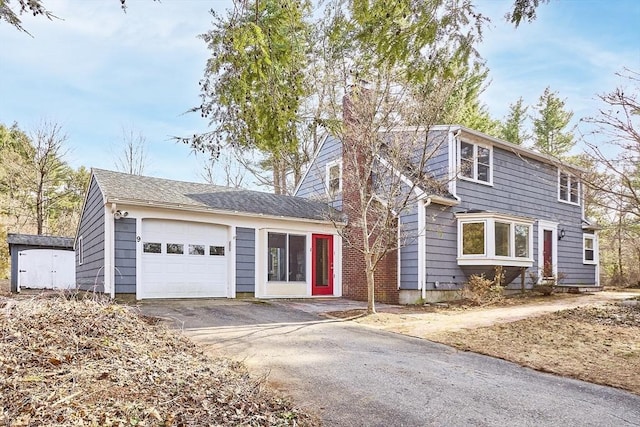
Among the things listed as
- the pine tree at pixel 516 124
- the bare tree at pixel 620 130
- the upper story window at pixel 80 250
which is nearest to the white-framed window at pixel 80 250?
the upper story window at pixel 80 250

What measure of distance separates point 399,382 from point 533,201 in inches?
526

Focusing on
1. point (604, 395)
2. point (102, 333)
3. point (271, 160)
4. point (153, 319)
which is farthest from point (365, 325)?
point (271, 160)

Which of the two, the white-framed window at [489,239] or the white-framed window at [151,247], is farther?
the white-framed window at [489,239]

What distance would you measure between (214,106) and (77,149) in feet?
74.8

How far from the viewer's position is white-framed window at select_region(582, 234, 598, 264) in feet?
60.8

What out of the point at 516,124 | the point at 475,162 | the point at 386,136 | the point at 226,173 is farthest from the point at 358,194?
the point at 516,124

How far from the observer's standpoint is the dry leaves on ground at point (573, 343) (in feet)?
19.2

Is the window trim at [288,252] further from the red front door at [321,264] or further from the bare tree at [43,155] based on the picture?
the bare tree at [43,155]

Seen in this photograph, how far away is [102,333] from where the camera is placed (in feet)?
16.4

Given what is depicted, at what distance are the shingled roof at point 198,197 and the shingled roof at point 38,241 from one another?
6707 millimetres

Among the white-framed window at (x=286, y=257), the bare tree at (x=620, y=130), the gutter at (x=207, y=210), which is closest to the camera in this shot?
the bare tree at (x=620, y=130)

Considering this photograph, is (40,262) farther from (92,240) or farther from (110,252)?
(110,252)

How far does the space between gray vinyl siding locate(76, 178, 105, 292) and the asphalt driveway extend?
13.2ft

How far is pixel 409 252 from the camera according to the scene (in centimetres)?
1285
